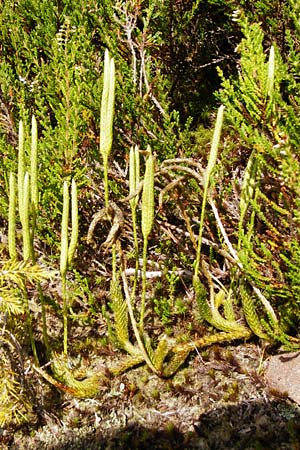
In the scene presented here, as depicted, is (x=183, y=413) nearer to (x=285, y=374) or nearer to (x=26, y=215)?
(x=285, y=374)

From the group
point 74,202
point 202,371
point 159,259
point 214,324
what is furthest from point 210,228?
point 74,202

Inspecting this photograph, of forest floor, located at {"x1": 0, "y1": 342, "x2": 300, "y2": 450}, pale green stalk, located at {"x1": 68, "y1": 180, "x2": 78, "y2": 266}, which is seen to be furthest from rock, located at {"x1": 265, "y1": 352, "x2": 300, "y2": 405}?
pale green stalk, located at {"x1": 68, "y1": 180, "x2": 78, "y2": 266}

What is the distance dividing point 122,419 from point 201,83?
3126mm

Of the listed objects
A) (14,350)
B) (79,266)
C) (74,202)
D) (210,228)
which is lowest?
(14,350)

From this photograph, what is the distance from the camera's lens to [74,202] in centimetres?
259

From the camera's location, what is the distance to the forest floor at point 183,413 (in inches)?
110

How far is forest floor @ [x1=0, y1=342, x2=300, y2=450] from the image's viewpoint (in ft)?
9.18

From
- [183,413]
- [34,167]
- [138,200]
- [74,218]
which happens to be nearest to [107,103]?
[34,167]

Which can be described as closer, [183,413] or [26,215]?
[26,215]

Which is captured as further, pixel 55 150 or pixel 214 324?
pixel 55 150

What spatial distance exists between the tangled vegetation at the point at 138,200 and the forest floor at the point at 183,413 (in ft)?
0.33

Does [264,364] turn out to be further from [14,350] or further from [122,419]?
[14,350]

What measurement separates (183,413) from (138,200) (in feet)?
4.10

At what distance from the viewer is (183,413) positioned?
296cm
